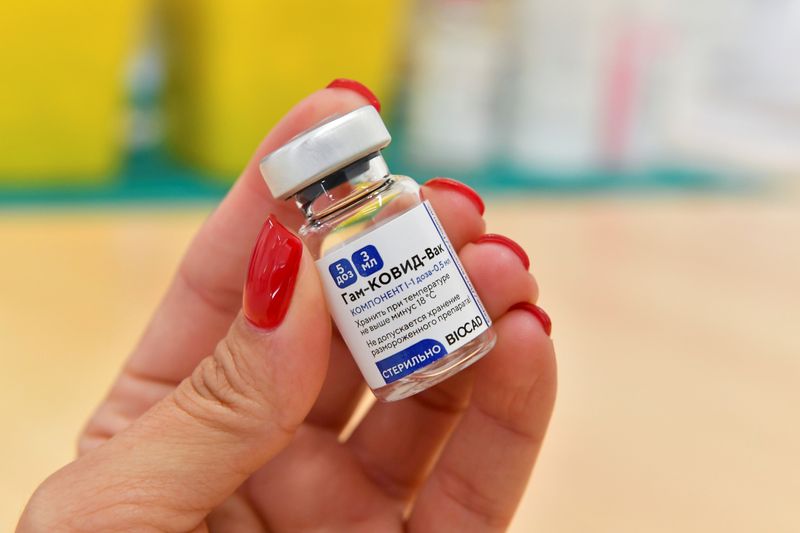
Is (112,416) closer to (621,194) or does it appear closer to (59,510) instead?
(59,510)

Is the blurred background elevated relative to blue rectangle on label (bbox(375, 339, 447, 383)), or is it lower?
lower

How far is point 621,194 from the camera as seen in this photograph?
1.40m

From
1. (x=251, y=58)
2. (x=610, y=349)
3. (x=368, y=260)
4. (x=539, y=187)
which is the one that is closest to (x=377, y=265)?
(x=368, y=260)

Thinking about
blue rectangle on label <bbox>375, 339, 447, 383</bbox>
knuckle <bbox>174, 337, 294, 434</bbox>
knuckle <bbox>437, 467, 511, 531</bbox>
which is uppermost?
knuckle <bbox>174, 337, 294, 434</bbox>

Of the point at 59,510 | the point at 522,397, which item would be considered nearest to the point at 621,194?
the point at 522,397

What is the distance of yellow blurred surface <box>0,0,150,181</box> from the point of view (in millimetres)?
1099

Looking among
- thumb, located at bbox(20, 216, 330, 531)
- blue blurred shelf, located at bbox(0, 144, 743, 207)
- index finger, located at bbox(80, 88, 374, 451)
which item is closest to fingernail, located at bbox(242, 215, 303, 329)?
thumb, located at bbox(20, 216, 330, 531)

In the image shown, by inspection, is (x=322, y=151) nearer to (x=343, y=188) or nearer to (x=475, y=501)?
(x=343, y=188)

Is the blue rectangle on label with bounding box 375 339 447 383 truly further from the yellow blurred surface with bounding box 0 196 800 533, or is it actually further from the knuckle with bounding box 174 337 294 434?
the yellow blurred surface with bounding box 0 196 800 533

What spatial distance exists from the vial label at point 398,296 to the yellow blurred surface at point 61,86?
834 mm

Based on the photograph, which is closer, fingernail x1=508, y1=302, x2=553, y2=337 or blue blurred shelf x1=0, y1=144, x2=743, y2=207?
fingernail x1=508, y1=302, x2=553, y2=337

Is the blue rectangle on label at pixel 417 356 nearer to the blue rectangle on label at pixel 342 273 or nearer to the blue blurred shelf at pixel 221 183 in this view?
the blue rectangle on label at pixel 342 273

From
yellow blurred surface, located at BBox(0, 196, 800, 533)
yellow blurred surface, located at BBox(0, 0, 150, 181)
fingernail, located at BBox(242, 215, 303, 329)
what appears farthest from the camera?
yellow blurred surface, located at BBox(0, 0, 150, 181)

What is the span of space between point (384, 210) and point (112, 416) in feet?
0.69
